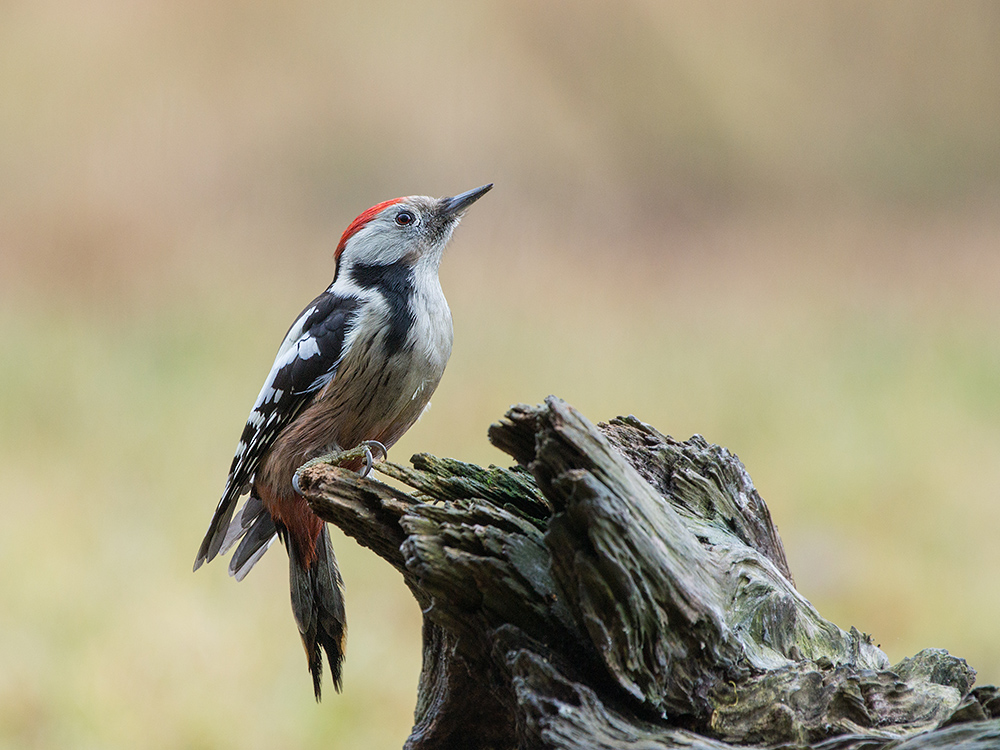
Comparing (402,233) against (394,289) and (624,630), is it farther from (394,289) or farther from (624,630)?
(624,630)

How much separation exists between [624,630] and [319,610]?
1208 millimetres

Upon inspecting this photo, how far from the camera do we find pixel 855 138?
4.66 meters

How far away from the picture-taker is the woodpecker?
234 centimetres

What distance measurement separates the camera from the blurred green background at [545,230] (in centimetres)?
404

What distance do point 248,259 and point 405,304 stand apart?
2.29 metres

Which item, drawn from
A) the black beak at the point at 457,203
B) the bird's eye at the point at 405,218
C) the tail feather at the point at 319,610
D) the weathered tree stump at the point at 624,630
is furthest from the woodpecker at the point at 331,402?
the weathered tree stump at the point at 624,630

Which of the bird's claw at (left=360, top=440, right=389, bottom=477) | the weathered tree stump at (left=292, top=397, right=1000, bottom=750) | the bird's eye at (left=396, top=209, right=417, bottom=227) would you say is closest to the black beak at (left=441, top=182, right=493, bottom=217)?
the bird's eye at (left=396, top=209, right=417, bottom=227)

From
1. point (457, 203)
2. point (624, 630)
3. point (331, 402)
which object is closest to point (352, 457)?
point (331, 402)

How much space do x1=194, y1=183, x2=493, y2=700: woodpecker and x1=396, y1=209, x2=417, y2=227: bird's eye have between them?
4.7 inches

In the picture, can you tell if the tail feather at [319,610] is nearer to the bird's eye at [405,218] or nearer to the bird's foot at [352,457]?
the bird's foot at [352,457]

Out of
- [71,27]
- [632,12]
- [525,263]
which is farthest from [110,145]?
[632,12]

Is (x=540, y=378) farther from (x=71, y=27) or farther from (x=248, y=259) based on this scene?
(x=71, y=27)

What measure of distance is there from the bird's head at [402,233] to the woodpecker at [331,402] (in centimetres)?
4

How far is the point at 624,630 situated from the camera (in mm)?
1378
